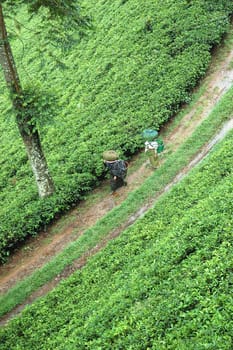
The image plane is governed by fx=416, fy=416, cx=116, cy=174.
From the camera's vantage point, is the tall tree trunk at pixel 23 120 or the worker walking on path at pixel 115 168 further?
the worker walking on path at pixel 115 168

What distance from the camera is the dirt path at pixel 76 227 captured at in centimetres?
1432

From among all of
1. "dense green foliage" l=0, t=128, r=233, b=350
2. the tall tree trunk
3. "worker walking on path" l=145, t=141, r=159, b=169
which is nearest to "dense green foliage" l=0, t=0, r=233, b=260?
the tall tree trunk

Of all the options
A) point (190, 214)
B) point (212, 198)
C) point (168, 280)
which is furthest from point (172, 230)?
point (168, 280)

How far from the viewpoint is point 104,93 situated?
2411 cm

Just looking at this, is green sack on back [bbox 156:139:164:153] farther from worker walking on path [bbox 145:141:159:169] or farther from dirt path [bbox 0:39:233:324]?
dirt path [bbox 0:39:233:324]

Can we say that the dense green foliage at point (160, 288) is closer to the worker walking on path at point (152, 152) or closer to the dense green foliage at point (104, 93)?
the worker walking on path at point (152, 152)

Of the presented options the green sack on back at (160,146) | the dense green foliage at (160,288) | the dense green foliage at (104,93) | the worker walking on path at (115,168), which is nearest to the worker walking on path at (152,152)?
the green sack on back at (160,146)

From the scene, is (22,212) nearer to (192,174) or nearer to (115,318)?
(192,174)

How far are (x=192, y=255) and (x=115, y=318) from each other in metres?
2.32

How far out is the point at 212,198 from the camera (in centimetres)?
1168

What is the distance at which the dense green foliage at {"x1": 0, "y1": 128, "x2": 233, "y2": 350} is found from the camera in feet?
26.3

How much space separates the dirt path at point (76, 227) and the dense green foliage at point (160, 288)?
4.96 ft

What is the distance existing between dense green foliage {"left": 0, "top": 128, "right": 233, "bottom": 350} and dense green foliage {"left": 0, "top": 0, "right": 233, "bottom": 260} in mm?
4299

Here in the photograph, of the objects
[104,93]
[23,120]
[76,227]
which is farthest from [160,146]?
[104,93]
